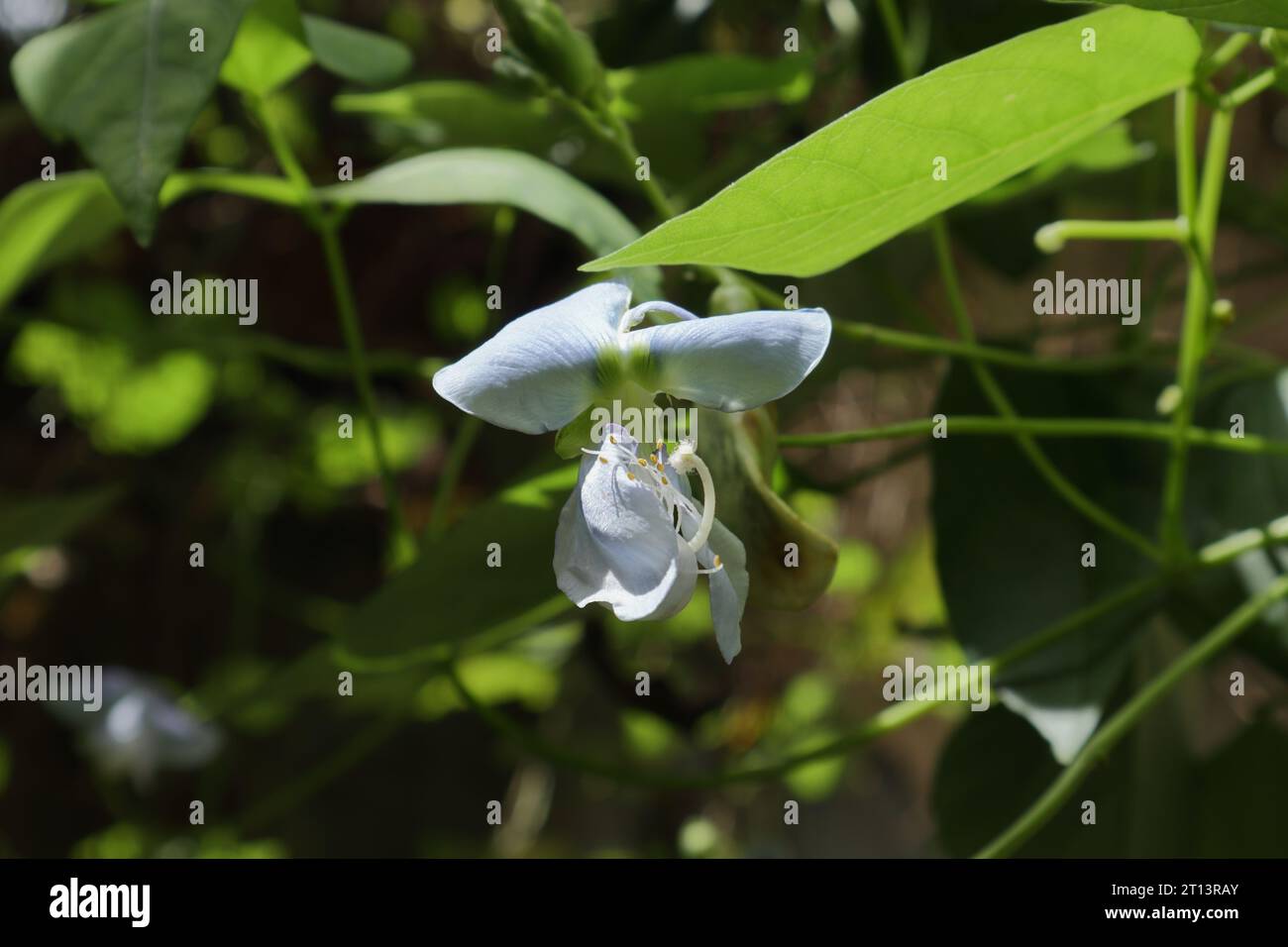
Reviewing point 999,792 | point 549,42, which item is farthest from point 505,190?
point 999,792

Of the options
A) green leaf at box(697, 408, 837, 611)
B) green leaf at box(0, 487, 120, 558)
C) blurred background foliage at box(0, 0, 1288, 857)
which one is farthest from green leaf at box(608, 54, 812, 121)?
green leaf at box(0, 487, 120, 558)

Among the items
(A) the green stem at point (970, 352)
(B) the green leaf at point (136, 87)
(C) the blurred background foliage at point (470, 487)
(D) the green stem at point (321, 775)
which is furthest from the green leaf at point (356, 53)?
(D) the green stem at point (321, 775)

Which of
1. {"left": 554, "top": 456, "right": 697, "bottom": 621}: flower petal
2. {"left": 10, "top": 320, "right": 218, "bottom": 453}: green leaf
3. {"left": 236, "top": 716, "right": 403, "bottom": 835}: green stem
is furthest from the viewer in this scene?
{"left": 10, "top": 320, "right": 218, "bottom": 453}: green leaf

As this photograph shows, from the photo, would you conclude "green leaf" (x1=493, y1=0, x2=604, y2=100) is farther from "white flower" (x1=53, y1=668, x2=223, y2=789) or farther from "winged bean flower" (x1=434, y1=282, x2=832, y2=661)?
"white flower" (x1=53, y1=668, x2=223, y2=789)

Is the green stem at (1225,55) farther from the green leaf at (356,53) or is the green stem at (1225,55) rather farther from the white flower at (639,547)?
the green leaf at (356,53)

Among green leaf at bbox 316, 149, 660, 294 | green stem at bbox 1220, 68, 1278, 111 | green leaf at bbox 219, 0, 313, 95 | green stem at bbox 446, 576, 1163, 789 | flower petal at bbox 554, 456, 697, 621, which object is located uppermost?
green leaf at bbox 219, 0, 313, 95

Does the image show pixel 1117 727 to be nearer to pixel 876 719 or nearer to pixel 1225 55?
pixel 876 719

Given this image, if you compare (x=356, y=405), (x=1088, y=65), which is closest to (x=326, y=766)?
(x=356, y=405)
